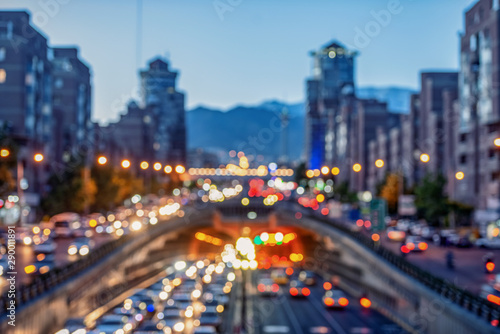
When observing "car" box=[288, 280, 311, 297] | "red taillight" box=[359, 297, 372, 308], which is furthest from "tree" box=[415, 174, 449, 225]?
"red taillight" box=[359, 297, 372, 308]

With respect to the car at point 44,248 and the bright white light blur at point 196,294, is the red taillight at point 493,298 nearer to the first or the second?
the bright white light blur at point 196,294

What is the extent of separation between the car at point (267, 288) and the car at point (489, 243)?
17219mm

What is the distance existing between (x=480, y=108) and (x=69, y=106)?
182ft

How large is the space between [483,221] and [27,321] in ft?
138

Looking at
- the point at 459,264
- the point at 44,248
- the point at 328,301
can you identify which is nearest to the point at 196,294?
the point at 328,301

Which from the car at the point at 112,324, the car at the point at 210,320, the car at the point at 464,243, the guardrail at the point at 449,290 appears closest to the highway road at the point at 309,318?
the guardrail at the point at 449,290

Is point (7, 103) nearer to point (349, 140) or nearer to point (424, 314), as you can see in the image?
point (424, 314)

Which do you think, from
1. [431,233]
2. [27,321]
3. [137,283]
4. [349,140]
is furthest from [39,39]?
[349,140]

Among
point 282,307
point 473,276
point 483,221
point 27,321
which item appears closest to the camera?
point 27,321

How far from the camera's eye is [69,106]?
95.4m

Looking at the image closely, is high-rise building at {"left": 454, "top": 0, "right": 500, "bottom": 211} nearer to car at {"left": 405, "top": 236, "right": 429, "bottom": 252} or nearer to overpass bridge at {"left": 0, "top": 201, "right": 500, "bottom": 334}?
car at {"left": 405, "top": 236, "right": 429, "bottom": 252}

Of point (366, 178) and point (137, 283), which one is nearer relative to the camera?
point (137, 283)

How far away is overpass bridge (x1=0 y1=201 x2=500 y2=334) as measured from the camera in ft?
89.7

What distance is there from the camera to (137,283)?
63.8 m
